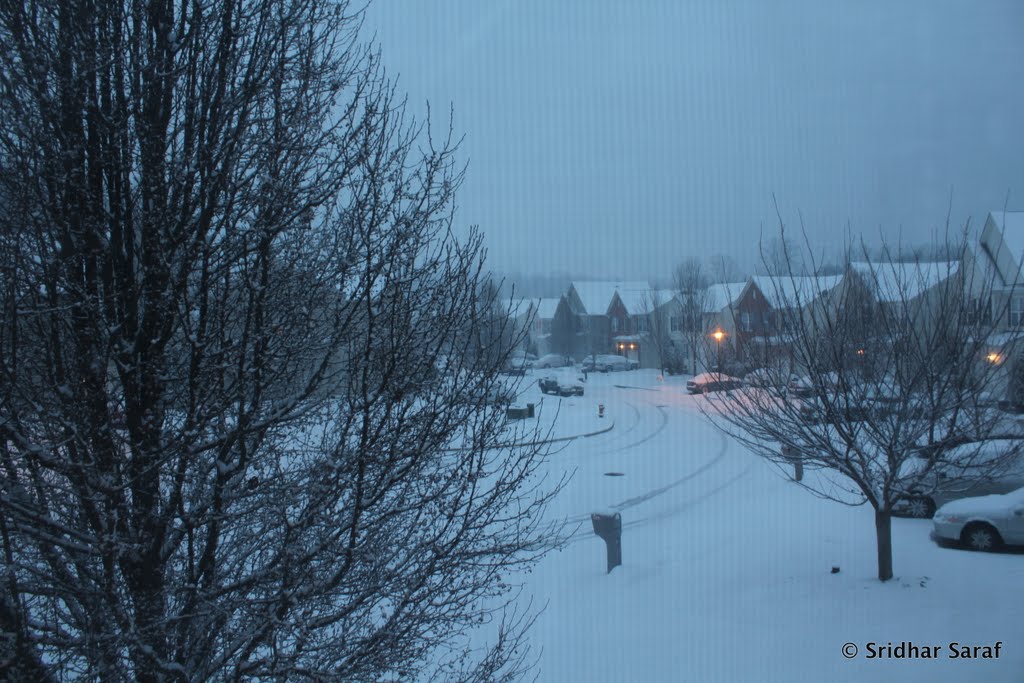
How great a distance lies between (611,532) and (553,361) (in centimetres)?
4834

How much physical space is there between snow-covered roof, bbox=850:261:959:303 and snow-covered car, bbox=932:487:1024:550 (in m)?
3.39

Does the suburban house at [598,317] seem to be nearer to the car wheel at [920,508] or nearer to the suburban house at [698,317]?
the suburban house at [698,317]

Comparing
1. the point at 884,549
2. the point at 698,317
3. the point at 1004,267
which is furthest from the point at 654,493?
the point at 698,317

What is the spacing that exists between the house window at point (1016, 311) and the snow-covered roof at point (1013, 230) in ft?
4.14

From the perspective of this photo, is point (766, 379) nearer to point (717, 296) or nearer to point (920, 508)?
point (920, 508)

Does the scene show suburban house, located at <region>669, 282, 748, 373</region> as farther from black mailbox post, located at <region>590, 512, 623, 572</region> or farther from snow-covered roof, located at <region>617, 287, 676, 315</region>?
black mailbox post, located at <region>590, 512, 623, 572</region>

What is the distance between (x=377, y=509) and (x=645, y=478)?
14.3 m

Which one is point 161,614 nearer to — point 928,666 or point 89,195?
point 89,195

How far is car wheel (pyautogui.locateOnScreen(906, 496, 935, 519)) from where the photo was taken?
12.6 meters

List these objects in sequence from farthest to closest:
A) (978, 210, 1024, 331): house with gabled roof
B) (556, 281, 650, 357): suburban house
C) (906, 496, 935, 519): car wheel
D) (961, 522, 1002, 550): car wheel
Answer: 1. (556, 281, 650, 357): suburban house
2. (906, 496, 935, 519): car wheel
3. (961, 522, 1002, 550): car wheel
4. (978, 210, 1024, 331): house with gabled roof

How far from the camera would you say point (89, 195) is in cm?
334

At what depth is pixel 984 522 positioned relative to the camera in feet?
32.4

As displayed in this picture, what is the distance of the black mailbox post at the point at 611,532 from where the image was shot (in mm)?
9695

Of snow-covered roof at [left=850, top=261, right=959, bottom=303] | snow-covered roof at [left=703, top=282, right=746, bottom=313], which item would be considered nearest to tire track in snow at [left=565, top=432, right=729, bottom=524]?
snow-covered roof at [left=850, top=261, right=959, bottom=303]
